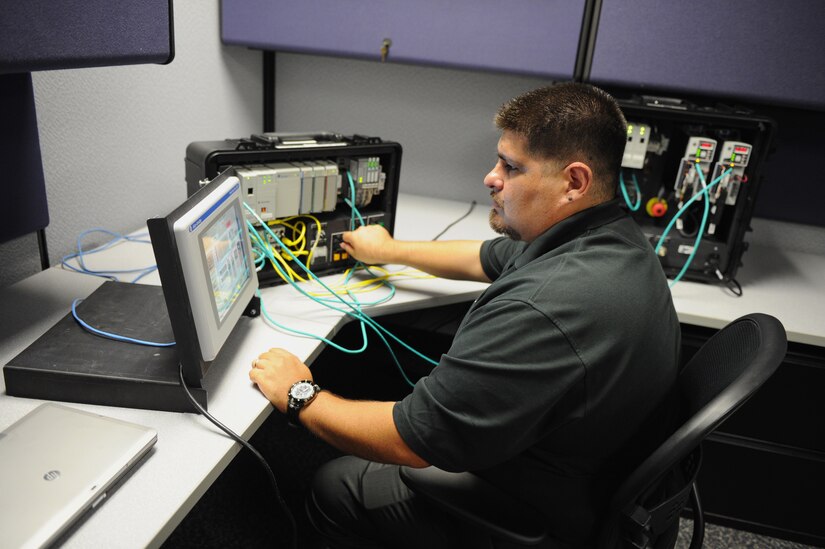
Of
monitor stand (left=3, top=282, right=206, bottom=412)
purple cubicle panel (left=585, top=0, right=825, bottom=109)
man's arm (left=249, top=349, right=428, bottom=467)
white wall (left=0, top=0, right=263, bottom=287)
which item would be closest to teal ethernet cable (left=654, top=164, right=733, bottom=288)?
purple cubicle panel (left=585, top=0, right=825, bottom=109)

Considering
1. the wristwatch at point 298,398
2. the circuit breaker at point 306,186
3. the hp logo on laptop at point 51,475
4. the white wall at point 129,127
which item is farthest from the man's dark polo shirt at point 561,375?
the white wall at point 129,127

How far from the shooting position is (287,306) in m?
1.22

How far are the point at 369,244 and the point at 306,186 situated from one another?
198 millimetres

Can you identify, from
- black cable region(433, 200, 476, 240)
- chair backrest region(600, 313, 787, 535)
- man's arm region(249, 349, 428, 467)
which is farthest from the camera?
black cable region(433, 200, 476, 240)

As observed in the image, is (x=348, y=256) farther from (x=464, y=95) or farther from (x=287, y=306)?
(x=464, y=95)

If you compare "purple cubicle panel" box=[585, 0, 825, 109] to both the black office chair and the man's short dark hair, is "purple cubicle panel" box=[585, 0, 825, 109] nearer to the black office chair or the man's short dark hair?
the man's short dark hair

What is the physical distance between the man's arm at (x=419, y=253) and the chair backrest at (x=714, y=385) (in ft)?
1.72

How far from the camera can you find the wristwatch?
0.92m

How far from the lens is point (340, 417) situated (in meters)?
0.92

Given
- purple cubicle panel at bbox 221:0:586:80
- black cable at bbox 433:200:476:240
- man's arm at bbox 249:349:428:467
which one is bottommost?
man's arm at bbox 249:349:428:467

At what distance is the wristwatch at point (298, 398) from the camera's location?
0.92 m

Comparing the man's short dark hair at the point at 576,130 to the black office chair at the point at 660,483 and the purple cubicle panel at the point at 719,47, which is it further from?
the purple cubicle panel at the point at 719,47

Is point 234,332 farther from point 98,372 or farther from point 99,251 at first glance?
point 99,251

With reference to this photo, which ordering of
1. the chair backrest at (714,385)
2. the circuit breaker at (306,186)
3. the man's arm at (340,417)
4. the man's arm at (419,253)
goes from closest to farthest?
1. the chair backrest at (714,385)
2. the man's arm at (340,417)
3. the circuit breaker at (306,186)
4. the man's arm at (419,253)
